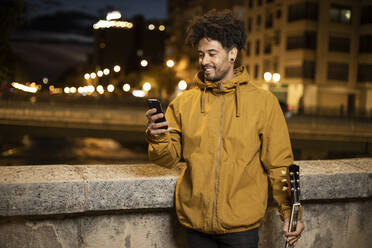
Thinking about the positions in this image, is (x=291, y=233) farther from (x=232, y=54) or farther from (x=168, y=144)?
(x=232, y=54)

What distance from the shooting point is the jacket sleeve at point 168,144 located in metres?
2.47

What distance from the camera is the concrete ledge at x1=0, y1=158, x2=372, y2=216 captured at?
2537 mm

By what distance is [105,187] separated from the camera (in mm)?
2707

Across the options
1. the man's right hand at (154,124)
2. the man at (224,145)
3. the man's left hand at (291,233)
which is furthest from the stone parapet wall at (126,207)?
the man's left hand at (291,233)

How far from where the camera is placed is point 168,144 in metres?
2.50

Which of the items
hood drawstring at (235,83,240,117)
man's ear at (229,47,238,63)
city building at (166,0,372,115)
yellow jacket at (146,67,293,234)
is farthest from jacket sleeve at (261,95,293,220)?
city building at (166,0,372,115)

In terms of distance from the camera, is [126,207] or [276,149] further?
[126,207]

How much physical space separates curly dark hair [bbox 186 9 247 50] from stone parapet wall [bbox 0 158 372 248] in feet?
3.26

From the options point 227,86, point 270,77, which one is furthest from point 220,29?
point 270,77

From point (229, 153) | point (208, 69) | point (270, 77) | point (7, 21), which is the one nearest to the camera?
point (229, 153)

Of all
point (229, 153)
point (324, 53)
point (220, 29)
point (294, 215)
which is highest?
point (324, 53)

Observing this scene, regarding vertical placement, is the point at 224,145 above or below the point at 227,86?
below

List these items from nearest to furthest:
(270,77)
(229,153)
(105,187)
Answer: (229,153) → (105,187) → (270,77)

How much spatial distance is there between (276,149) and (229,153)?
0.97ft
